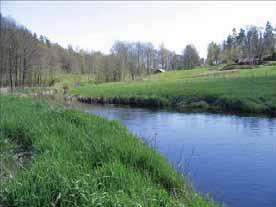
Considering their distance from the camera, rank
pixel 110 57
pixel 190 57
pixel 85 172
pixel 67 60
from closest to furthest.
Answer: pixel 85 172 < pixel 110 57 < pixel 67 60 < pixel 190 57

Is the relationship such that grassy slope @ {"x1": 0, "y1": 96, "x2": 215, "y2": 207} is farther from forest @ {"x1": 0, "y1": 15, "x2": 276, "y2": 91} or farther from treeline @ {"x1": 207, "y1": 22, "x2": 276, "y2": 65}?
treeline @ {"x1": 207, "y1": 22, "x2": 276, "y2": 65}

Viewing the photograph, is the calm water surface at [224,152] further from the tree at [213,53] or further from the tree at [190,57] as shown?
the tree at [190,57]

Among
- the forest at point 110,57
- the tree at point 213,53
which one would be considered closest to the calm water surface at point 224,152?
the forest at point 110,57

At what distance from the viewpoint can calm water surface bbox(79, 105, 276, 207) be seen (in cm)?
1173

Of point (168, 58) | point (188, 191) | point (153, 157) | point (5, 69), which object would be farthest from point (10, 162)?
point (168, 58)

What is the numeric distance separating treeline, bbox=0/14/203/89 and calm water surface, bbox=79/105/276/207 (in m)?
53.2

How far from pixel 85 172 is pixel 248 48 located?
106 m

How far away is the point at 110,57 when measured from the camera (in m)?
112

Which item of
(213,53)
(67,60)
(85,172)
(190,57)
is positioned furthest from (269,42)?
(85,172)

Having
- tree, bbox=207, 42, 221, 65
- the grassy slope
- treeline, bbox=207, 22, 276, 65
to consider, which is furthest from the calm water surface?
tree, bbox=207, 42, 221, 65

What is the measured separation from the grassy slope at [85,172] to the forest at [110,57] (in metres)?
57.9

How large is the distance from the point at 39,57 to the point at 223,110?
2276 inches

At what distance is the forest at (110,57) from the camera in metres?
77.4

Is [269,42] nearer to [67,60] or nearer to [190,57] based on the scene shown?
[190,57]
